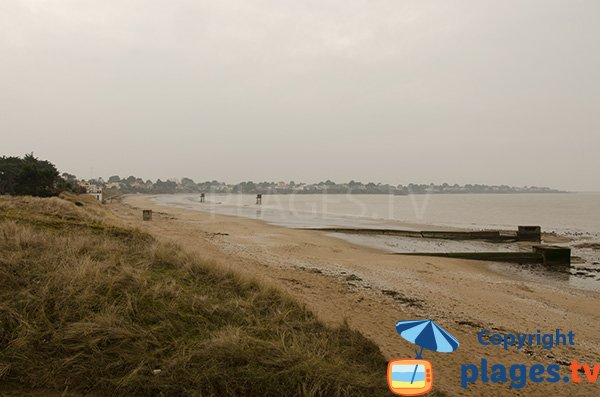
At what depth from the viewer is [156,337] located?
460 cm

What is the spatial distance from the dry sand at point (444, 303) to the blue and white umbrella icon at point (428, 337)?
1.52 meters

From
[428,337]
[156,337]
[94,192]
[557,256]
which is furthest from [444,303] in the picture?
[94,192]

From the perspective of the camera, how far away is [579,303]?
10.4 meters

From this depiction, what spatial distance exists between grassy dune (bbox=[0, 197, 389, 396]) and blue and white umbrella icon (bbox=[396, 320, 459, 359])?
31.4 inches

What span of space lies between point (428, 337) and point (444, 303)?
6.42 m

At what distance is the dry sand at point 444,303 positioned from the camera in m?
5.76

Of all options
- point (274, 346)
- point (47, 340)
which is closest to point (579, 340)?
point (274, 346)

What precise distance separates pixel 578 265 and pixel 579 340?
42.3 ft

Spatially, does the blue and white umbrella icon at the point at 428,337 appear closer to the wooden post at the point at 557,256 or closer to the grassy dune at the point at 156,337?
the grassy dune at the point at 156,337
